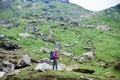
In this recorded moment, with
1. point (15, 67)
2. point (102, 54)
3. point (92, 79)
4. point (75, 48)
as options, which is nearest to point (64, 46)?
point (75, 48)

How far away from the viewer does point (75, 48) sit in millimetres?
157625

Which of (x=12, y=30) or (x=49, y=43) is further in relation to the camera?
(x=12, y=30)

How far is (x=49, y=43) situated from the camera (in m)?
164

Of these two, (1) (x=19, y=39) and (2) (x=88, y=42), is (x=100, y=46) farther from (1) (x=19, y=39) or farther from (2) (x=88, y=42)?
(1) (x=19, y=39)

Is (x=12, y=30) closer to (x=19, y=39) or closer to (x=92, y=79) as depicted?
(x=19, y=39)

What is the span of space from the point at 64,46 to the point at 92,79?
118 m

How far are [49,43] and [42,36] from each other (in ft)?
81.8

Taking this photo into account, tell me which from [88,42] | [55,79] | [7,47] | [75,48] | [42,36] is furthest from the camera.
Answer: [42,36]

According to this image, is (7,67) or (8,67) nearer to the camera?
(8,67)

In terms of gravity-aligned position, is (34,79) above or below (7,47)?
above

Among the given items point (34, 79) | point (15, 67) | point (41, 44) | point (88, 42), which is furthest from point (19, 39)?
point (34, 79)

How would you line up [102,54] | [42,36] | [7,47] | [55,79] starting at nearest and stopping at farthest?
[55,79] < [7,47] < [102,54] < [42,36]

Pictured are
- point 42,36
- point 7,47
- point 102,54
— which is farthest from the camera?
point 42,36

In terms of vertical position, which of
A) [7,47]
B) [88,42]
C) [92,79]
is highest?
[92,79]
